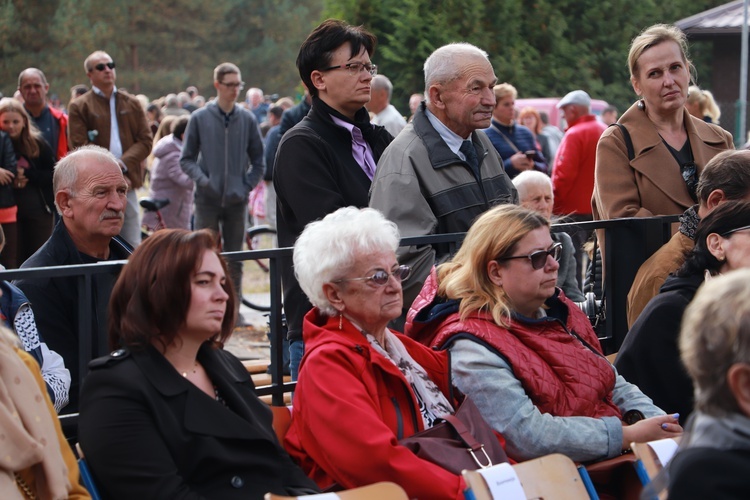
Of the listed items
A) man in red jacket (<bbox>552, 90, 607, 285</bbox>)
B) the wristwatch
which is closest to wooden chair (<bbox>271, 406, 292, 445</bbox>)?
the wristwatch

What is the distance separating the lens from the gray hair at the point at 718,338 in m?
2.11

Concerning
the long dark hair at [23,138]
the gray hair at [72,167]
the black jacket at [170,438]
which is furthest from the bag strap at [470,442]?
the long dark hair at [23,138]

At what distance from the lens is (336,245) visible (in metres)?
3.54

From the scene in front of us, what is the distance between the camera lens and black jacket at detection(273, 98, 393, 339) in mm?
4570

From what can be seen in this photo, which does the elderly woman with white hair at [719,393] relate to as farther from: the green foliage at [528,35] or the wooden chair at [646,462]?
the green foliage at [528,35]

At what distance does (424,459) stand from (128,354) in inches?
37.5

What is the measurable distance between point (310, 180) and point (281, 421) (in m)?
1.36

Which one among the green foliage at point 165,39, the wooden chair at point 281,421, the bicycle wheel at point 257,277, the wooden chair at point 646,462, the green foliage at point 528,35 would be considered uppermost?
the green foliage at point 165,39

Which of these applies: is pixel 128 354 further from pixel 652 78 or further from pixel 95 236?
pixel 652 78

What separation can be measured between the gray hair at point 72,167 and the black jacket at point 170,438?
54.2 inches

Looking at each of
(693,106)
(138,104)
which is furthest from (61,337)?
(693,106)

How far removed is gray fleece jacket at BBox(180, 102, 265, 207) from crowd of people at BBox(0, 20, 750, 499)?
4.88 meters

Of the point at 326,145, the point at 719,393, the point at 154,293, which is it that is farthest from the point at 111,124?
the point at 719,393

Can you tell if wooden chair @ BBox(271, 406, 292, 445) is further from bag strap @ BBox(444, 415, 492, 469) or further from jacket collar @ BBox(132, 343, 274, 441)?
bag strap @ BBox(444, 415, 492, 469)
